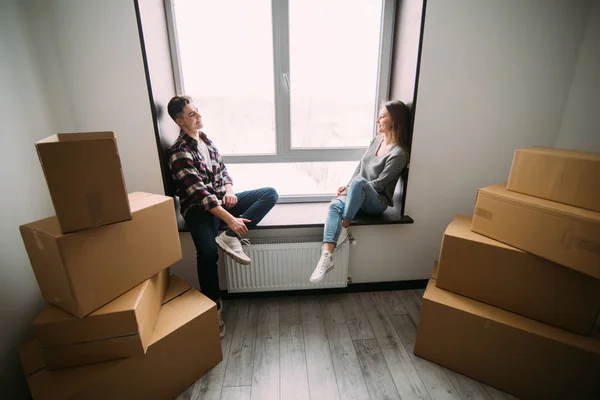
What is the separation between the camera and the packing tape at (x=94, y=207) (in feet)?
3.09

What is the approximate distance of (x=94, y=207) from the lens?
3.14 ft

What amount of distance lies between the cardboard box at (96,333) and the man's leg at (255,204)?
72 centimetres

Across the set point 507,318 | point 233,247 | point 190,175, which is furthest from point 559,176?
point 190,175

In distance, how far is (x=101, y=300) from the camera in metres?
1.05

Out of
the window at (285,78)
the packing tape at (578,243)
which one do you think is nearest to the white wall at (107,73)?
the window at (285,78)

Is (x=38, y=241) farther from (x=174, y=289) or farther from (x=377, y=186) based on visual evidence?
(x=377, y=186)

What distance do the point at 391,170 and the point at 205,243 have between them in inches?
45.6

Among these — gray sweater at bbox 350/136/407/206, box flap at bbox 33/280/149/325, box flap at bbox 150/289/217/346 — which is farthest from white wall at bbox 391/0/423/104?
box flap at bbox 33/280/149/325

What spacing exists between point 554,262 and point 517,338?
0.38 meters

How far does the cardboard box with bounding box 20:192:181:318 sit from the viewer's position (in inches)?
37.4

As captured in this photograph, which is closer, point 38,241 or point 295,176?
point 38,241

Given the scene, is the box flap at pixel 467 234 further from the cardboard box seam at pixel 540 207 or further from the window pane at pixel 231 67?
the window pane at pixel 231 67

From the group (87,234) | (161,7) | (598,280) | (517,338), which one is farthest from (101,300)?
(598,280)

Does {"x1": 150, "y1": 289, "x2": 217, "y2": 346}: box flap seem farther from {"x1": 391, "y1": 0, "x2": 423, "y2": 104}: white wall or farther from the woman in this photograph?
{"x1": 391, "y1": 0, "x2": 423, "y2": 104}: white wall
